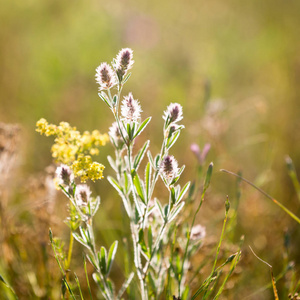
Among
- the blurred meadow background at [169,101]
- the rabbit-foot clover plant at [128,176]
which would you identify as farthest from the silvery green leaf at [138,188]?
the blurred meadow background at [169,101]

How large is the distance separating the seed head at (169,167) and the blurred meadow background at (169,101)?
42cm

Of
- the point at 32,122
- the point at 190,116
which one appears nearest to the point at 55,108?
the point at 32,122

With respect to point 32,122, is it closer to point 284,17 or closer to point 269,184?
point 269,184

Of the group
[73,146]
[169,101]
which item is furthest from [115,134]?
[169,101]

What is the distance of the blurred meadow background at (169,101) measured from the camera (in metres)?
1.41

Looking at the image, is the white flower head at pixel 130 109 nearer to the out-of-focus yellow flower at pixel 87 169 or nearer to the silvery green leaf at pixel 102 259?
the out-of-focus yellow flower at pixel 87 169

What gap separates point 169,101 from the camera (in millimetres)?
2639

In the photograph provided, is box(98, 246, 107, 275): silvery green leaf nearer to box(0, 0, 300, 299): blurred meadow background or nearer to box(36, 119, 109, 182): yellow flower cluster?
box(36, 119, 109, 182): yellow flower cluster

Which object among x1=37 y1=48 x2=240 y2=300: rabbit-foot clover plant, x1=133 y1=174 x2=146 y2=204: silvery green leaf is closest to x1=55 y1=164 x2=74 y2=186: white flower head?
x1=37 y1=48 x2=240 y2=300: rabbit-foot clover plant

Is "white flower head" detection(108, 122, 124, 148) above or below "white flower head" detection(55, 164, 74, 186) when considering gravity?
above

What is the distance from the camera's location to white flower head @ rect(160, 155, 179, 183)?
2.65ft

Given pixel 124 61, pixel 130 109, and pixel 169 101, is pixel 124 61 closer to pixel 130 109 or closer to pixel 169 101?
pixel 130 109

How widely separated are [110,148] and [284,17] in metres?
2.12

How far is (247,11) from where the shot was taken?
142 inches
